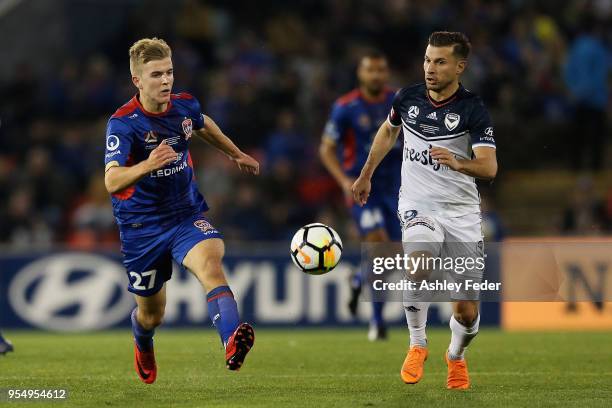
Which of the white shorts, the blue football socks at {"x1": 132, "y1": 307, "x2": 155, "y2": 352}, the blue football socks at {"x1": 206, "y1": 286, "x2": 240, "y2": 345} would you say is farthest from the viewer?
the blue football socks at {"x1": 132, "y1": 307, "x2": 155, "y2": 352}

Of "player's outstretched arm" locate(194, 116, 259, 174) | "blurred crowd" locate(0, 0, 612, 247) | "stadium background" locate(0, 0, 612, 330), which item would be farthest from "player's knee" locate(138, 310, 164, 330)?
"blurred crowd" locate(0, 0, 612, 247)

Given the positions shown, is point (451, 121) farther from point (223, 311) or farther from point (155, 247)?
point (155, 247)

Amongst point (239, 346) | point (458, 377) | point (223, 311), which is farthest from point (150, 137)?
point (458, 377)

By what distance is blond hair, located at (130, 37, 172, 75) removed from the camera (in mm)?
7844

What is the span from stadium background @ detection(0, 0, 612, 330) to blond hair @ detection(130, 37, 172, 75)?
791cm

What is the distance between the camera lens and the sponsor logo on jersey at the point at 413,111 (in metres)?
8.35

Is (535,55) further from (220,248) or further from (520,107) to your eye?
(220,248)

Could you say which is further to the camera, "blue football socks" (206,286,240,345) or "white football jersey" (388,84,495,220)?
"white football jersey" (388,84,495,220)

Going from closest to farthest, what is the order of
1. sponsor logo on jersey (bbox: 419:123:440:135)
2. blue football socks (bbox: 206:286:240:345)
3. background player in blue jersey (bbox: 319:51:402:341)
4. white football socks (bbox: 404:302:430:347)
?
blue football socks (bbox: 206:286:240:345) → sponsor logo on jersey (bbox: 419:123:440:135) → white football socks (bbox: 404:302:430:347) → background player in blue jersey (bbox: 319:51:402:341)

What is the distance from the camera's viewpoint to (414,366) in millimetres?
8211

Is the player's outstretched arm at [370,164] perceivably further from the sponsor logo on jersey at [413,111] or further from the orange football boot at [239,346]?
the orange football boot at [239,346]

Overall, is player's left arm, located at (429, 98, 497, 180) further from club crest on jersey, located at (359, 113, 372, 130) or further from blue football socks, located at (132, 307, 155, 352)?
club crest on jersey, located at (359, 113, 372, 130)

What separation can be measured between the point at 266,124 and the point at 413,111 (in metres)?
9.99

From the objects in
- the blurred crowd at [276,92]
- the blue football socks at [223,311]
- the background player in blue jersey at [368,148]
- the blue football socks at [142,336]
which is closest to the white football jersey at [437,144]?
the blue football socks at [223,311]
